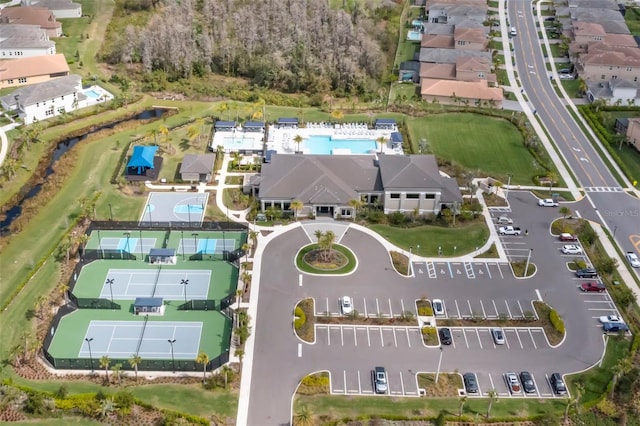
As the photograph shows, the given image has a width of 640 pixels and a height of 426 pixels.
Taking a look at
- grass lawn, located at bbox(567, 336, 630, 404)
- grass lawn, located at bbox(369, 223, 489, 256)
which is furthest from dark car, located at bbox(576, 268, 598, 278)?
grass lawn, located at bbox(369, 223, 489, 256)

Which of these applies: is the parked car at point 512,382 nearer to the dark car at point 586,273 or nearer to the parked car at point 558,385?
the parked car at point 558,385

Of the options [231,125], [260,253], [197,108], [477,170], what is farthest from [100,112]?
[477,170]

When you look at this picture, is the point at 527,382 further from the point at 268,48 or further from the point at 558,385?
the point at 268,48

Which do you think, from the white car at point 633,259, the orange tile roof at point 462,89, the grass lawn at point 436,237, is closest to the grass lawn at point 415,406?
the grass lawn at point 436,237

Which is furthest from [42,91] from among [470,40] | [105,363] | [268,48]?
[470,40]

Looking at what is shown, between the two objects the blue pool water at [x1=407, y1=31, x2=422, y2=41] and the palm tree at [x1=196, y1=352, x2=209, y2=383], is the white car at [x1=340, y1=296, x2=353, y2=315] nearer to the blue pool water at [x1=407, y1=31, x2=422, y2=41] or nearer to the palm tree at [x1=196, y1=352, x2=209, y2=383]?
the palm tree at [x1=196, y1=352, x2=209, y2=383]

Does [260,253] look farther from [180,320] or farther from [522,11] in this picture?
[522,11]
